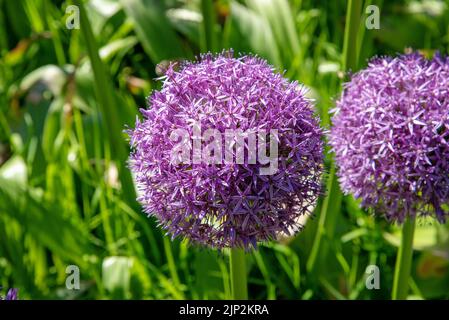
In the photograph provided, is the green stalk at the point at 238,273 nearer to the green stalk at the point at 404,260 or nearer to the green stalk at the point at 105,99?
the green stalk at the point at 404,260

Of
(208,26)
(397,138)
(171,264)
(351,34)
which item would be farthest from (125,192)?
(397,138)

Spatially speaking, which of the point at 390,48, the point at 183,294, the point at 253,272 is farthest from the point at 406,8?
the point at 183,294

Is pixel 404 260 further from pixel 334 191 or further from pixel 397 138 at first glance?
pixel 397 138

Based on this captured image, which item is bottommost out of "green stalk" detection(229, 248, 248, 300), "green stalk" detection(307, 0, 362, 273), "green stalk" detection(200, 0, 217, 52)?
"green stalk" detection(229, 248, 248, 300)

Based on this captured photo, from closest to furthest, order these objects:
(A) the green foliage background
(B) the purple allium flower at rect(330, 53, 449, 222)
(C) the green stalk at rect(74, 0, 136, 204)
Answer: (B) the purple allium flower at rect(330, 53, 449, 222), (C) the green stalk at rect(74, 0, 136, 204), (A) the green foliage background

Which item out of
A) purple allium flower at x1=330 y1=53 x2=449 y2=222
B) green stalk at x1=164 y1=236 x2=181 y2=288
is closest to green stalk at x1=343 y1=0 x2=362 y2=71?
purple allium flower at x1=330 y1=53 x2=449 y2=222

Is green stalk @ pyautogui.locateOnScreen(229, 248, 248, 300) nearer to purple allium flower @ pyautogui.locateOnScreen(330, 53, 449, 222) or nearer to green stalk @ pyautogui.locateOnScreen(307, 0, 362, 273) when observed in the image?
purple allium flower @ pyautogui.locateOnScreen(330, 53, 449, 222)

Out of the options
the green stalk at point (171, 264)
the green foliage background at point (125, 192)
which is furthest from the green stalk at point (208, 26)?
the green stalk at point (171, 264)
